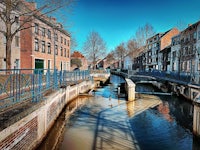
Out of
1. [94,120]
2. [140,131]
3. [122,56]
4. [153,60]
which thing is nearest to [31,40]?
[94,120]

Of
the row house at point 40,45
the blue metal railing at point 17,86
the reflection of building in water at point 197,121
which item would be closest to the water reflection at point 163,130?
the reflection of building in water at point 197,121

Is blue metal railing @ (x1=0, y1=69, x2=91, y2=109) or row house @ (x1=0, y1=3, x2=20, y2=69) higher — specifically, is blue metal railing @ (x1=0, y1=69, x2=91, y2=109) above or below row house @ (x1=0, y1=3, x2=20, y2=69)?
below

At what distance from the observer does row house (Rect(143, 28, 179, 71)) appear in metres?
49.5

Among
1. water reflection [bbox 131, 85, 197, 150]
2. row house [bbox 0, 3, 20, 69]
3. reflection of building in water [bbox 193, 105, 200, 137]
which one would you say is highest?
row house [bbox 0, 3, 20, 69]

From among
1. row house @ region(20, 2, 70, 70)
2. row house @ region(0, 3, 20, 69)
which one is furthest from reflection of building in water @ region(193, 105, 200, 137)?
row house @ region(0, 3, 20, 69)

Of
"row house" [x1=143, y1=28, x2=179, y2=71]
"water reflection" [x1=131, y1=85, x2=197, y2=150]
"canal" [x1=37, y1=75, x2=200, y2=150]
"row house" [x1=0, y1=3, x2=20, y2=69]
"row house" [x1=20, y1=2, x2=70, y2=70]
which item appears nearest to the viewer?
"canal" [x1=37, y1=75, x2=200, y2=150]

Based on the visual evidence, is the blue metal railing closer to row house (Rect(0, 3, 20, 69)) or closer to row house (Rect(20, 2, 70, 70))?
row house (Rect(20, 2, 70, 70))

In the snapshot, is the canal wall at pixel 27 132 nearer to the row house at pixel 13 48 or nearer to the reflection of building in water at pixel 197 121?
the reflection of building in water at pixel 197 121

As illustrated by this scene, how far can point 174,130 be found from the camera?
9.84m

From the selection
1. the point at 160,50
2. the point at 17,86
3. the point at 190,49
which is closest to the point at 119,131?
the point at 17,86

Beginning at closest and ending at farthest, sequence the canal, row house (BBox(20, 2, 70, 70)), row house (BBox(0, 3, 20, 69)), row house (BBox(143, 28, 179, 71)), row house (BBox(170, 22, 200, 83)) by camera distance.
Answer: the canal
row house (BBox(0, 3, 20, 69))
row house (BBox(20, 2, 70, 70))
row house (BBox(170, 22, 200, 83))
row house (BBox(143, 28, 179, 71))

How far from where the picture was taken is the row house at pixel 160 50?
49516 millimetres

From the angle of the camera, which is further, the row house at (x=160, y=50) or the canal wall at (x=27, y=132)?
the row house at (x=160, y=50)

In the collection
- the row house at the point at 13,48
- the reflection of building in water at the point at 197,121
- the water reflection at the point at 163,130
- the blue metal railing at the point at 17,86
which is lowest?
the water reflection at the point at 163,130
